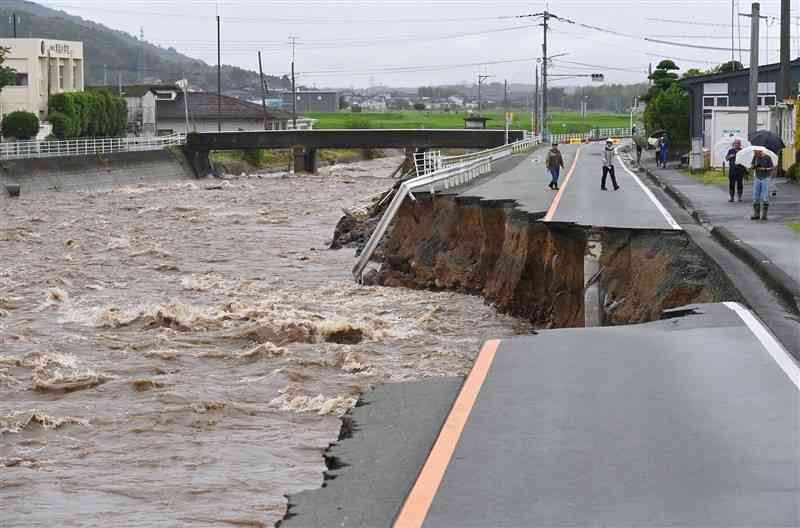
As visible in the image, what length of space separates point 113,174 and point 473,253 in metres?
47.8

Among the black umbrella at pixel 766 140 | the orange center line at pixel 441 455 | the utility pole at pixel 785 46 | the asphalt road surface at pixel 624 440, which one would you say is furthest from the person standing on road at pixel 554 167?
the orange center line at pixel 441 455

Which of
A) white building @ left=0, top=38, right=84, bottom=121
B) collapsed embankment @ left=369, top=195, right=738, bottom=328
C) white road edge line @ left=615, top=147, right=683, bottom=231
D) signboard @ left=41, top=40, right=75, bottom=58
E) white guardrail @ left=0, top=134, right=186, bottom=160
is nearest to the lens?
collapsed embankment @ left=369, top=195, right=738, bottom=328

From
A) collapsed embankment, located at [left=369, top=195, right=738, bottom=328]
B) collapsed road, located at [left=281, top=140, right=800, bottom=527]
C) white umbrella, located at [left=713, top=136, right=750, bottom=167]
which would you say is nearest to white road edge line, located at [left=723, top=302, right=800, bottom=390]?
collapsed road, located at [left=281, top=140, right=800, bottom=527]

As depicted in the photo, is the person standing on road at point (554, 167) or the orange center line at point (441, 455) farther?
the person standing on road at point (554, 167)

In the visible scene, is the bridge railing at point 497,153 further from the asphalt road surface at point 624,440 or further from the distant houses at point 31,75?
the asphalt road surface at point 624,440

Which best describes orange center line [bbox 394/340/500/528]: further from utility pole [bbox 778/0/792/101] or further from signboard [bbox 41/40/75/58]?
signboard [bbox 41/40/75/58]

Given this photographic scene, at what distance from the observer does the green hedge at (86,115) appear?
81438mm

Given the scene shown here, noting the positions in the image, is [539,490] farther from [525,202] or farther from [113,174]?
[113,174]

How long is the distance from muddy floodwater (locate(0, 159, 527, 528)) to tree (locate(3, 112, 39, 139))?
38291 millimetres

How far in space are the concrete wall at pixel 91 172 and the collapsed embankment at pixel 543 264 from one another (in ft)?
110

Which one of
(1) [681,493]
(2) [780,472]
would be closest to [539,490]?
(1) [681,493]

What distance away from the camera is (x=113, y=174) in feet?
239

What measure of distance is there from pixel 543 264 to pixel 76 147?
53.9 metres

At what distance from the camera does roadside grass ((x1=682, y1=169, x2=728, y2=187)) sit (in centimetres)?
3935
